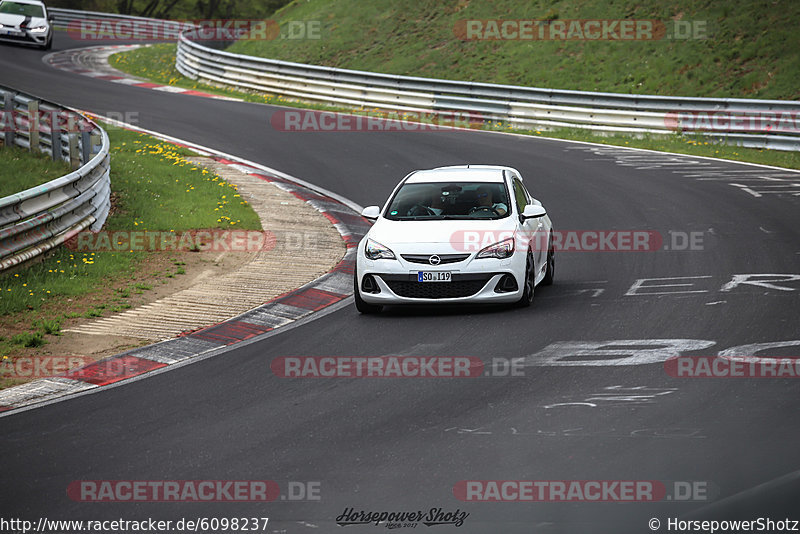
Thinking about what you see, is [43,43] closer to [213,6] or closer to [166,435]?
[166,435]

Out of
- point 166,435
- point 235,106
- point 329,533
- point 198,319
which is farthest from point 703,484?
point 235,106

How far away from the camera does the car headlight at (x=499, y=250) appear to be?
1140 centimetres

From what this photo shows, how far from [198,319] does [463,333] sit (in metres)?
3.07

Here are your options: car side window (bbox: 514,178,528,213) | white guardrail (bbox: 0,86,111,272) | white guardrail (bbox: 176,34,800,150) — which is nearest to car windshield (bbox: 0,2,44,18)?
white guardrail (bbox: 176,34,800,150)

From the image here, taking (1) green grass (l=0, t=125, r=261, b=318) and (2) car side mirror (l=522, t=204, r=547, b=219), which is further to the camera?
(1) green grass (l=0, t=125, r=261, b=318)

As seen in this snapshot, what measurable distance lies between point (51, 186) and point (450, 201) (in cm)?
515

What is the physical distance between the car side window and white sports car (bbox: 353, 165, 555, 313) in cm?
5

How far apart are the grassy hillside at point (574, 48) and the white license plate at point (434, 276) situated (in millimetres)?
18790

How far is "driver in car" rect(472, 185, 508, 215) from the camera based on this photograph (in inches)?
483

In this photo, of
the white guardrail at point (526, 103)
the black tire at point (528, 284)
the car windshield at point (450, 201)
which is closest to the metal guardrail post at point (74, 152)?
the car windshield at point (450, 201)

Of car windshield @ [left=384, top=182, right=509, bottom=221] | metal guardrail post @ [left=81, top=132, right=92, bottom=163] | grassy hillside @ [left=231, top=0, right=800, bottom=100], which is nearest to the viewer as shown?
car windshield @ [left=384, top=182, right=509, bottom=221]

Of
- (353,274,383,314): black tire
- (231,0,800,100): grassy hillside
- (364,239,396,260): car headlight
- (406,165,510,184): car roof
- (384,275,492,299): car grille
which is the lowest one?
(353,274,383,314): black tire

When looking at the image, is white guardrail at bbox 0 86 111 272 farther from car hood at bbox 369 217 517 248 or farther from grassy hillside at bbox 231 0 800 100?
grassy hillside at bbox 231 0 800 100

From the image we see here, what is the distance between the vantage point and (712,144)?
82.2 ft
